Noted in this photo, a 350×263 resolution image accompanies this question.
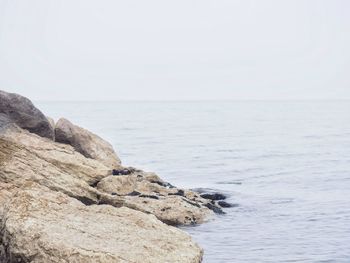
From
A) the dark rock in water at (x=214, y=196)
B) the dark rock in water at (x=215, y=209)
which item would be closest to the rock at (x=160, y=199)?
the dark rock in water at (x=215, y=209)

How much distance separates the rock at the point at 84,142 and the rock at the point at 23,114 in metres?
1.69

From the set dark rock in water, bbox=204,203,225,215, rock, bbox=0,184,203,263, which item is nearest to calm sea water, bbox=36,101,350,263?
dark rock in water, bbox=204,203,225,215

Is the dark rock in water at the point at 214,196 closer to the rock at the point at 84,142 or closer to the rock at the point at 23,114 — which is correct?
the rock at the point at 84,142

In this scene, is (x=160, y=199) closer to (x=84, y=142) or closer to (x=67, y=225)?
(x=84, y=142)

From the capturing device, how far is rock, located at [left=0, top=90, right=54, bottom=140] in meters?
23.5

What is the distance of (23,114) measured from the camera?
77.7ft

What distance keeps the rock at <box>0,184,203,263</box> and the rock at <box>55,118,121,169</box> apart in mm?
13545

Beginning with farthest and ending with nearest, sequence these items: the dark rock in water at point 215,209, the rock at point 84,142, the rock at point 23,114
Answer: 1. the rock at point 84,142
2. the rock at point 23,114
3. the dark rock in water at point 215,209

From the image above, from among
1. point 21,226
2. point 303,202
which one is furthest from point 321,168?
point 21,226

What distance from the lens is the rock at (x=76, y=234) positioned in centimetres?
1039

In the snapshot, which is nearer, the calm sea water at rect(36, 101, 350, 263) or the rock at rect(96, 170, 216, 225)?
the calm sea water at rect(36, 101, 350, 263)

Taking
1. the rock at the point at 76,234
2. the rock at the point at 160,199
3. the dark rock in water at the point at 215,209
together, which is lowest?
the dark rock in water at the point at 215,209

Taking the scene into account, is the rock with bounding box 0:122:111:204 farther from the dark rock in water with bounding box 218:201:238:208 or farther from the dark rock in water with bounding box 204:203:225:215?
the dark rock in water with bounding box 218:201:238:208

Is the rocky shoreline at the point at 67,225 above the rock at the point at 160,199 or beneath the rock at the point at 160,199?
above
